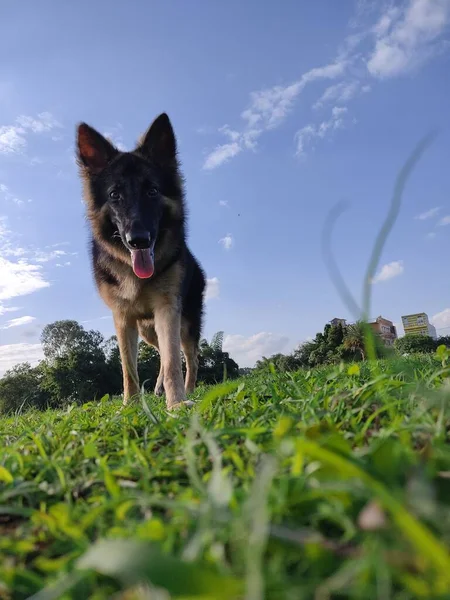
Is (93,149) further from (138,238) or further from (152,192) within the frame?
(138,238)

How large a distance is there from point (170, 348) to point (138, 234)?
1352 mm

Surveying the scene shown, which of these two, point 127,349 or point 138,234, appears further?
point 127,349

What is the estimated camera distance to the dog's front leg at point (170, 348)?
189 inches

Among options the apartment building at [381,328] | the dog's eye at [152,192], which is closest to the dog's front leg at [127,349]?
the dog's eye at [152,192]

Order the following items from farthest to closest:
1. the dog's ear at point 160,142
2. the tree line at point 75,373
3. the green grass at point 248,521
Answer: the tree line at point 75,373
the dog's ear at point 160,142
the green grass at point 248,521

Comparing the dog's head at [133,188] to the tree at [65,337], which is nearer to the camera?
the dog's head at [133,188]

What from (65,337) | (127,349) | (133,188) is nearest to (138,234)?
(133,188)

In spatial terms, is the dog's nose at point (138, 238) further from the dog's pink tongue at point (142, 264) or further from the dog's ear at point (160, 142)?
the dog's ear at point (160, 142)

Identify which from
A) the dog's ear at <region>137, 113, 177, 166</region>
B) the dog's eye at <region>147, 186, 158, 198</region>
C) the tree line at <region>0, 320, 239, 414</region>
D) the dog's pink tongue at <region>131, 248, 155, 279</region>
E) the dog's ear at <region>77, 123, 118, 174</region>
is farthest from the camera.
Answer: the tree line at <region>0, 320, 239, 414</region>

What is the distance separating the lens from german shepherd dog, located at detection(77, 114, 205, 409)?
5.50 m

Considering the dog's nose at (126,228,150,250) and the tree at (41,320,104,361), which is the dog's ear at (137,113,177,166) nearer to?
the dog's nose at (126,228,150,250)

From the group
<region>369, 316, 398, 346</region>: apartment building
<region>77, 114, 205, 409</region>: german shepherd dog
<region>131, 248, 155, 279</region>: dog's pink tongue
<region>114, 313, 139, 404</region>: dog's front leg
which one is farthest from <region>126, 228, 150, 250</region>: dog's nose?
<region>369, 316, 398, 346</region>: apartment building

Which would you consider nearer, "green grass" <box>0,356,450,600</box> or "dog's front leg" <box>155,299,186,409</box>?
"green grass" <box>0,356,450,600</box>

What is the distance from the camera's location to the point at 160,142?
644 cm
